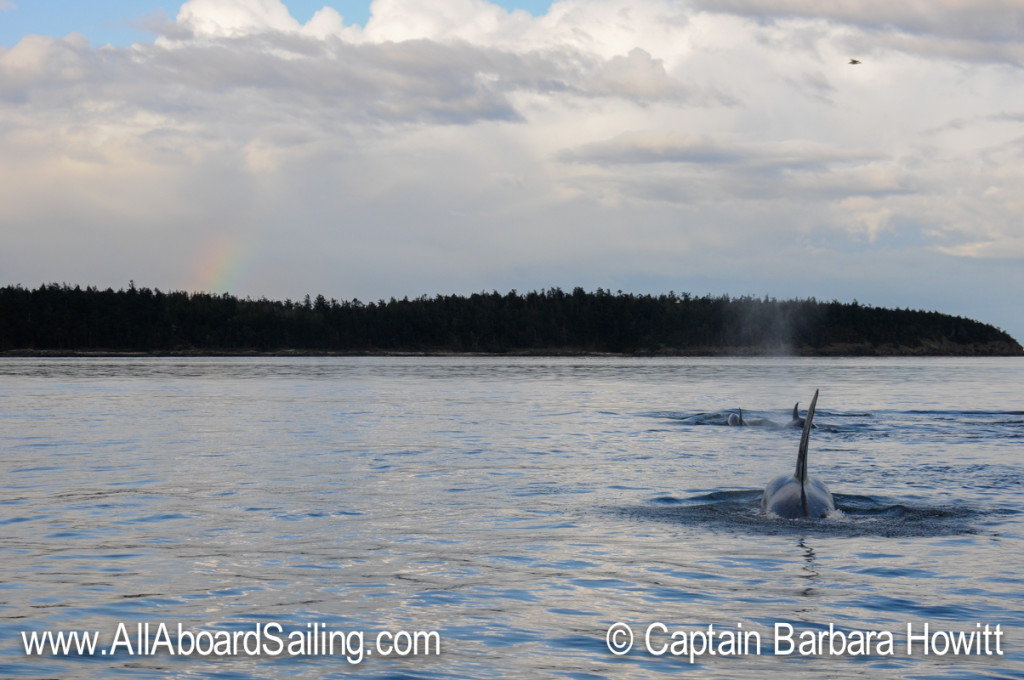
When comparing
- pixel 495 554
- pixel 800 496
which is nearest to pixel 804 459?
pixel 800 496

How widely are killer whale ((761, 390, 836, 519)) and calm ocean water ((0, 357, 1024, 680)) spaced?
15.5 inches

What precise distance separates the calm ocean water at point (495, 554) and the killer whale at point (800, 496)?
1.29 ft

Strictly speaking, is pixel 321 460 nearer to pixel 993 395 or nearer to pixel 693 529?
pixel 693 529

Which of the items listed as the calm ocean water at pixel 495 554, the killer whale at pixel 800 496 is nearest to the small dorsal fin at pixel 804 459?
the killer whale at pixel 800 496

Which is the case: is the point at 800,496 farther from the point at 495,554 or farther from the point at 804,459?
the point at 495,554

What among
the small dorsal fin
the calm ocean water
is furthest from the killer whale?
the calm ocean water

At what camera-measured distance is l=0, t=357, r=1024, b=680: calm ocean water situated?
1011 centimetres

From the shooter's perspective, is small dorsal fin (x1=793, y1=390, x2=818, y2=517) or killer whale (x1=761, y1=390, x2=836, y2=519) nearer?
small dorsal fin (x1=793, y1=390, x2=818, y2=517)

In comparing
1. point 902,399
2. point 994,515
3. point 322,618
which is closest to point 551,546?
point 322,618

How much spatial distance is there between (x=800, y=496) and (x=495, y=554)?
5.87 metres

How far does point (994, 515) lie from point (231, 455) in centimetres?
1853

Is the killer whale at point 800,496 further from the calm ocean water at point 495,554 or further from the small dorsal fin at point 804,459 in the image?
the calm ocean water at point 495,554

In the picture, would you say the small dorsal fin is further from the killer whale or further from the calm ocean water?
the calm ocean water

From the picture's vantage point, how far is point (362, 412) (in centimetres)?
4797
